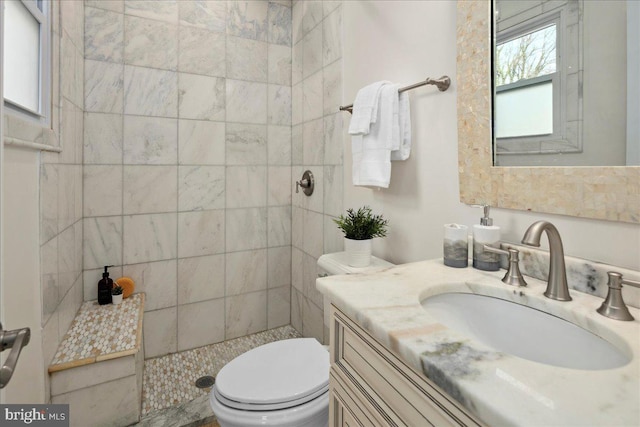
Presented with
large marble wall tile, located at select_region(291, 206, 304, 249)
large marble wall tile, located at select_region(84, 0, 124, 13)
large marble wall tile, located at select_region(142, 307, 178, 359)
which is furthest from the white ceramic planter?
large marble wall tile, located at select_region(84, 0, 124, 13)

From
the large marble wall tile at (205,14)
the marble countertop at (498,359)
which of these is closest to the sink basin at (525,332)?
the marble countertop at (498,359)

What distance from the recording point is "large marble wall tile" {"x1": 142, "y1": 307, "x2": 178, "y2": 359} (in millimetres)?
2074

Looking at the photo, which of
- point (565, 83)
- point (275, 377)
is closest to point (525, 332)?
point (565, 83)

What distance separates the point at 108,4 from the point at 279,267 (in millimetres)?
1929

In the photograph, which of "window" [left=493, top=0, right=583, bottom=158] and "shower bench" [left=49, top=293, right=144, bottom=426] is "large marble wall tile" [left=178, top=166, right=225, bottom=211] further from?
"window" [left=493, top=0, right=583, bottom=158]

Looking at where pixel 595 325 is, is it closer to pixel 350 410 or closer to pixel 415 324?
pixel 415 324

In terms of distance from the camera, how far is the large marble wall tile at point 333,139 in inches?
71.6

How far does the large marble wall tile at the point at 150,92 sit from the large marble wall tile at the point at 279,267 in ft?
3.77

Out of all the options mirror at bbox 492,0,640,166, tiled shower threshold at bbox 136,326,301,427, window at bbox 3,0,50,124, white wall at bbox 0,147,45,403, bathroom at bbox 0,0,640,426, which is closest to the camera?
mirror at bbox 492,0,640,166

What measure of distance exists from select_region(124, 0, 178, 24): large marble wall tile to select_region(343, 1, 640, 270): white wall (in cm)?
120

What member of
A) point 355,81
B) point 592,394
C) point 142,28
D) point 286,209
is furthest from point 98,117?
point 592,394

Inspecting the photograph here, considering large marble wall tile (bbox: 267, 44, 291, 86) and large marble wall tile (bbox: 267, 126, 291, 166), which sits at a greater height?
large marble wall tile (bbox: 267, 44, 291, 86)

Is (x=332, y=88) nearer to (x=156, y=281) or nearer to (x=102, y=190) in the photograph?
(x=102, y=190)

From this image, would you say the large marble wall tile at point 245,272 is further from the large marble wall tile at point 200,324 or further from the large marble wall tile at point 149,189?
the large marble wall tile at point 149,189
